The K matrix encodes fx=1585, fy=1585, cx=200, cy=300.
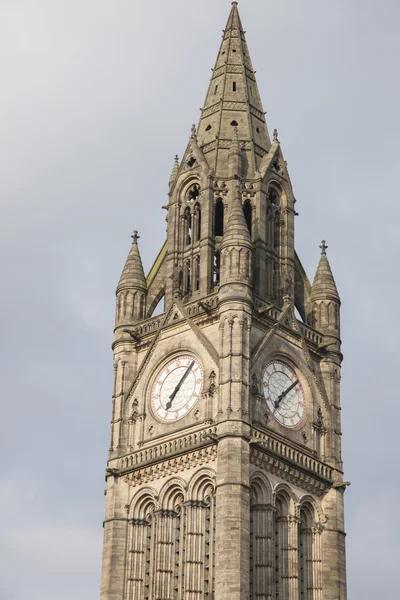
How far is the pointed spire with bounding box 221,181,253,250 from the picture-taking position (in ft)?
197

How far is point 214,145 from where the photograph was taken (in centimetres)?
6588

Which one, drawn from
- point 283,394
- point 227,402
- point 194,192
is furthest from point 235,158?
point 227,402

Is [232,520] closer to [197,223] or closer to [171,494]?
[171,494]

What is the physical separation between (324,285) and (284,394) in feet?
20.5

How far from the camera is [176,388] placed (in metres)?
59.8

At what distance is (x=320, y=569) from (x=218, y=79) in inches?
889

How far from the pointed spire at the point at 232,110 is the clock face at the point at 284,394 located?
9088mm

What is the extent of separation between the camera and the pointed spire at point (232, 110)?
215ft

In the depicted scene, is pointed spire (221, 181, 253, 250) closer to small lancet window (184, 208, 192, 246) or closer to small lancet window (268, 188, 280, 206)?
small lancet window (184, 208, 192, 246)

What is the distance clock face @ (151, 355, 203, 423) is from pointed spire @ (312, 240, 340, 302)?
279 inches

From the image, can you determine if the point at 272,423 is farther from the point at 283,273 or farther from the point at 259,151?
the point at 259,151

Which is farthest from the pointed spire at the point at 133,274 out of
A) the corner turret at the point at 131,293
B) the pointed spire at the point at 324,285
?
the pointed spire at the point at 324,285

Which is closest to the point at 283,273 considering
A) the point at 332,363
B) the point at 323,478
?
the point at 332,363

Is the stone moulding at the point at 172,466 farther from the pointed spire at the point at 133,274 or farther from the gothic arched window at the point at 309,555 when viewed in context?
the pointed spire at the point at 133,274
